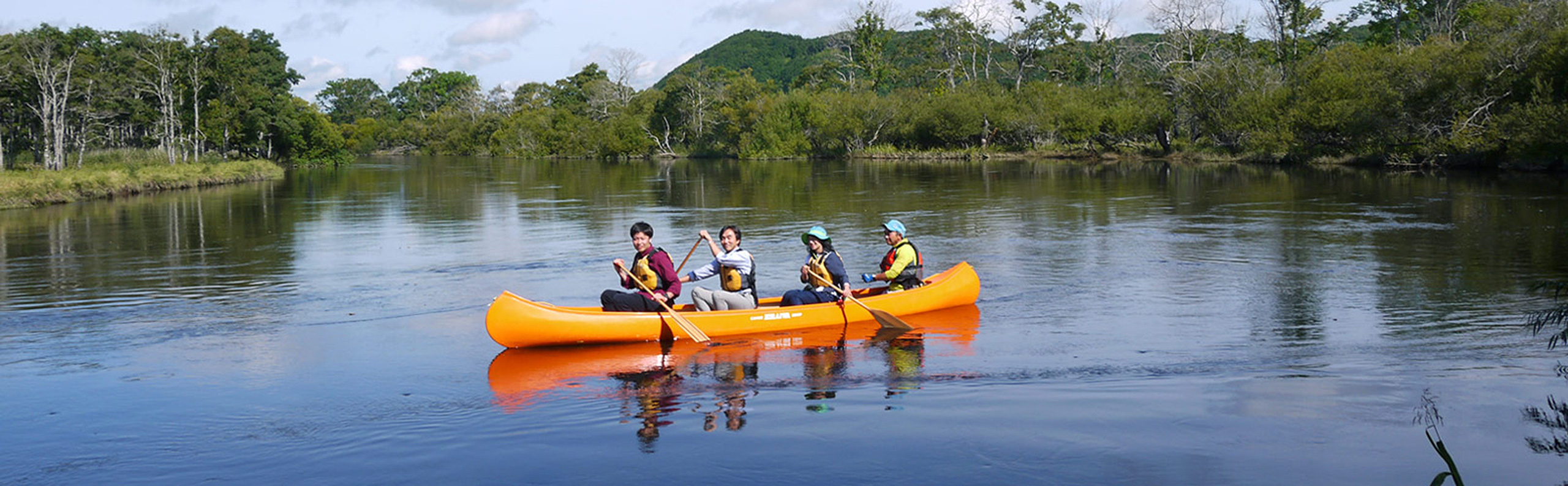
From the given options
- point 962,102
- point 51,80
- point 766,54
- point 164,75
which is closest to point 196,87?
point 164,75

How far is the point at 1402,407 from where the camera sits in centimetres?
750

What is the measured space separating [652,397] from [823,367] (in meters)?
1.66

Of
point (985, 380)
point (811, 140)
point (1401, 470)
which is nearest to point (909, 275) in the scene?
point (985, 380)

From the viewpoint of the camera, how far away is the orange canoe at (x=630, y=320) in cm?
973

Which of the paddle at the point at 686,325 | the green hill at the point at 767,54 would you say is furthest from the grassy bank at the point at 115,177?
the green hill at the point at 767,54

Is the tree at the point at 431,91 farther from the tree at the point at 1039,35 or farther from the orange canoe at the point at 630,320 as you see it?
the orange canoe at the point at 630,320

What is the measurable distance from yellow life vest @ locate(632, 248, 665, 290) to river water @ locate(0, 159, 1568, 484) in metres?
0.57

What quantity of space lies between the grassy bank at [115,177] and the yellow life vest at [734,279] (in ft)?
82.8

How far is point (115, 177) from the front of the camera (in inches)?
1335

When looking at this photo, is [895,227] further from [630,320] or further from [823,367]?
[630,320]

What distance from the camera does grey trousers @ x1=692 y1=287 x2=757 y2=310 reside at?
10.5m

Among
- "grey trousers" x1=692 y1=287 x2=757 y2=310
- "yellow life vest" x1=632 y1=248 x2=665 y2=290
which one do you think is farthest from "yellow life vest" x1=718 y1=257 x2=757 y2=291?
"yellow life vest" x1=632 y1=248 x2=665 y2=290

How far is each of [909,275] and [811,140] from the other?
2383 inches

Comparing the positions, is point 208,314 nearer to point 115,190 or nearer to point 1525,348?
point 1525,348
